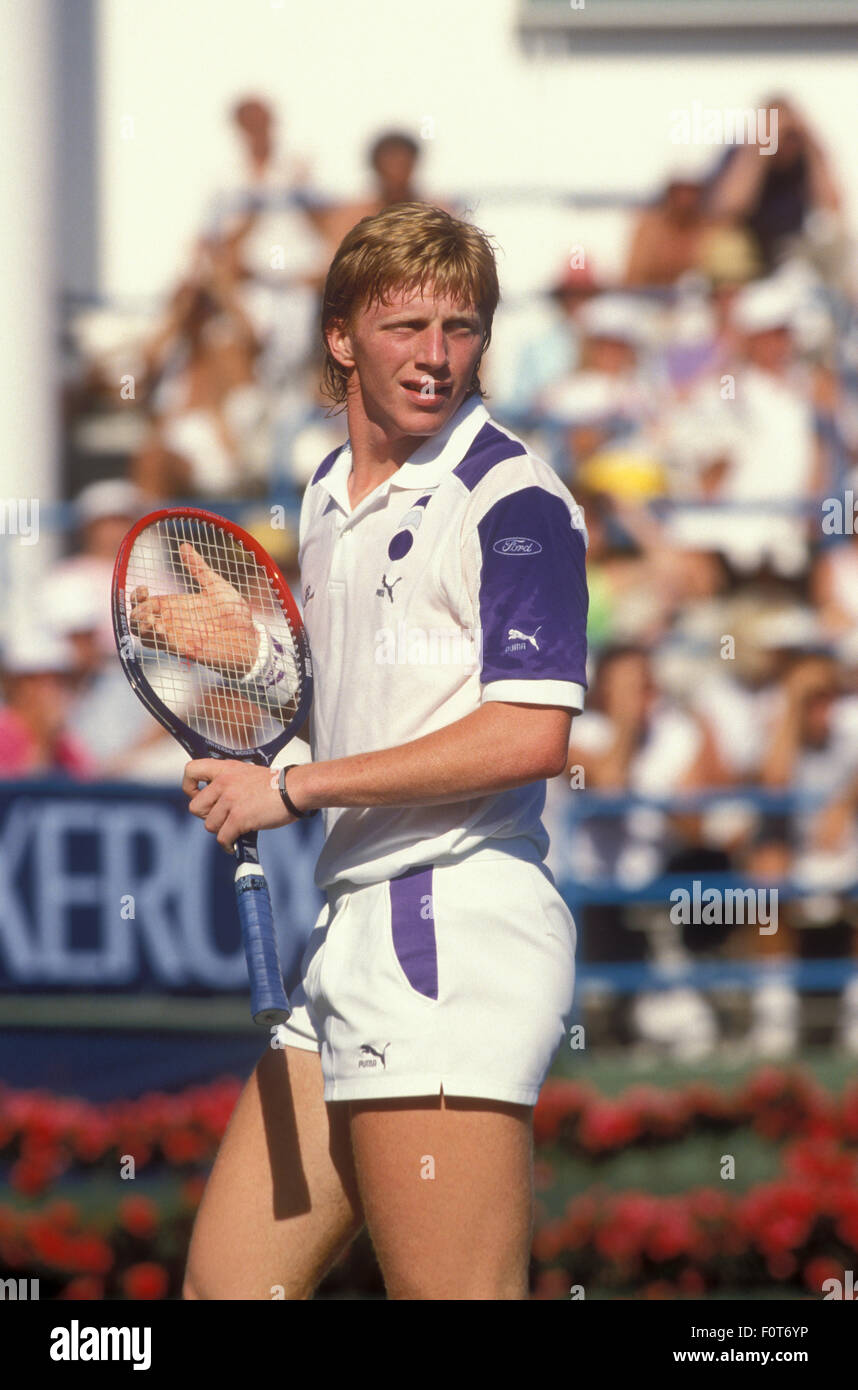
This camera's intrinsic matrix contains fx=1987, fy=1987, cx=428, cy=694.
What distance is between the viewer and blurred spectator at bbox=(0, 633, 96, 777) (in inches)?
232

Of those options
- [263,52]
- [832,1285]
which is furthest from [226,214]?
[832,1285]

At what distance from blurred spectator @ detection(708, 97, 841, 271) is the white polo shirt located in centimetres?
447

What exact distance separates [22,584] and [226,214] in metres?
1.52

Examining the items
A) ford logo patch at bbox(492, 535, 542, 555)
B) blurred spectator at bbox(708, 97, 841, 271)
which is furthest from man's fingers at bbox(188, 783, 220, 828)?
blurred spectator at bbox(708, 97, 841, 271)

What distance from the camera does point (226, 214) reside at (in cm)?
672

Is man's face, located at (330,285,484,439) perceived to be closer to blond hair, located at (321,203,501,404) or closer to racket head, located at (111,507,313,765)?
blond hair, located at (321,203,501,404)

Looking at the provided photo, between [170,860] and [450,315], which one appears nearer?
[450,315]

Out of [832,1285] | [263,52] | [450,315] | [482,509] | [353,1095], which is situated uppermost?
[263,52]

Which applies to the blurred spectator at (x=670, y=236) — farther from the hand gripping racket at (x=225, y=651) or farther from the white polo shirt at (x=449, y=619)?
the white polo shirt at (x=449, y=619)

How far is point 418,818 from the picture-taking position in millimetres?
2523

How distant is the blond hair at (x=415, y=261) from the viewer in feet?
8.36

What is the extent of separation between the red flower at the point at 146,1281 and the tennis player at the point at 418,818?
7.38 feet

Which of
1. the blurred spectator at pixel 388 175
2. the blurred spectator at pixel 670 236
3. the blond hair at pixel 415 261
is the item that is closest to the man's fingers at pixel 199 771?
the blond hair at pixel 415 261
